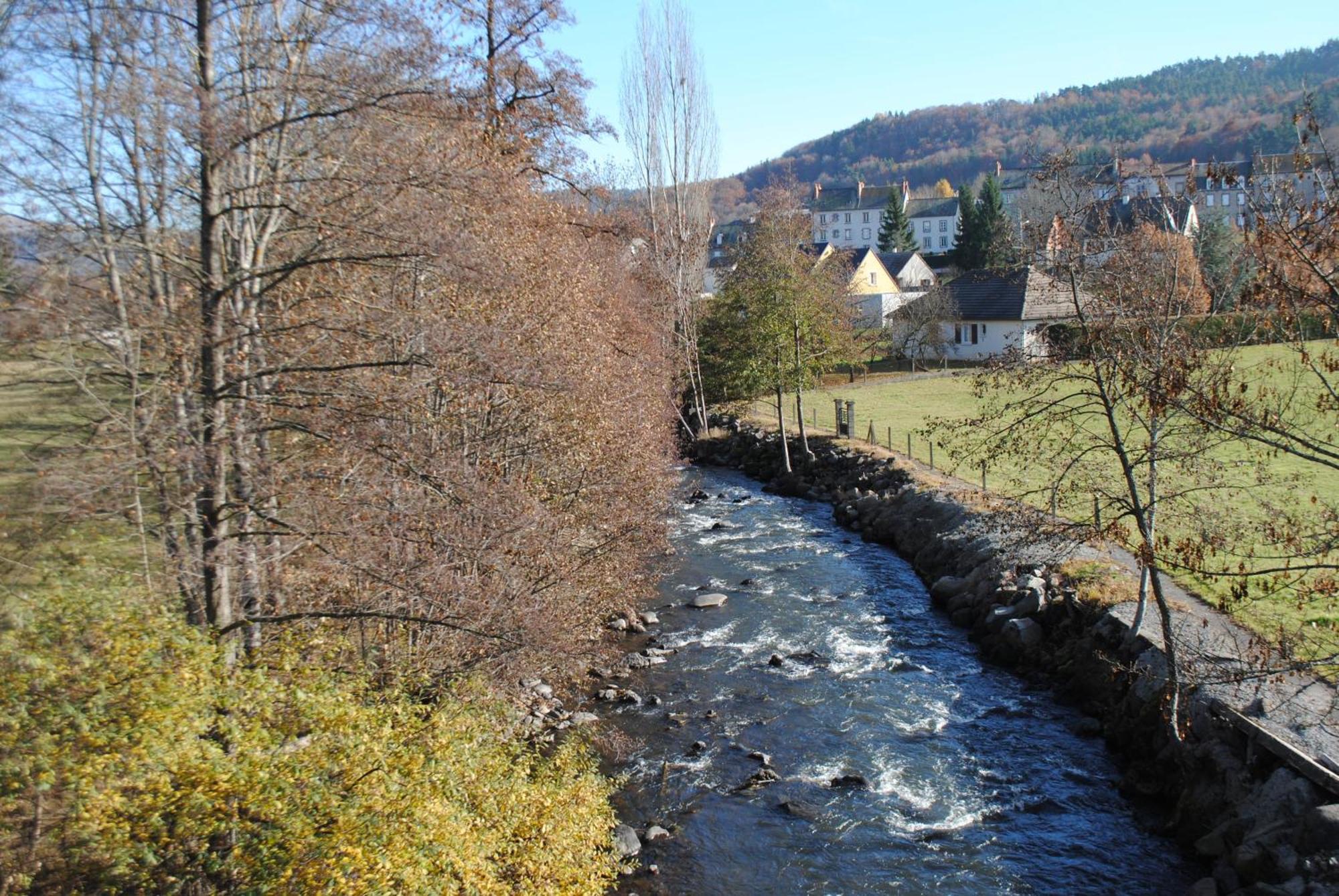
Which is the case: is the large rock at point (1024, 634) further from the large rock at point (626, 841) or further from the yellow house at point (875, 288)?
the yellow house at point (875, 288)

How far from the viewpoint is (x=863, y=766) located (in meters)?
13.1

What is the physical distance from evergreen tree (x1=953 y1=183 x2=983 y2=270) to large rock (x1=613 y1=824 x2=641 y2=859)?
61724 mm

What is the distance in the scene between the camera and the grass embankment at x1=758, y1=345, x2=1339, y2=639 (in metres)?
12.2

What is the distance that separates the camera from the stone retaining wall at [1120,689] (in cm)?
947

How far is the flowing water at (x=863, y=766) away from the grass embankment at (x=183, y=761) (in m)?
3.32

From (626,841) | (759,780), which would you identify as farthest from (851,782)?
(626,841)

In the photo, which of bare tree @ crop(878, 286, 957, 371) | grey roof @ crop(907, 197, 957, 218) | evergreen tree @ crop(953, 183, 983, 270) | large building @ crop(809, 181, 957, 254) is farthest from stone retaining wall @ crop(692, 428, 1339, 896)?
grey roof @ crop(907, 197, 957, 218)

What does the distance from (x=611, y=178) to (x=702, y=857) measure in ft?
88.5

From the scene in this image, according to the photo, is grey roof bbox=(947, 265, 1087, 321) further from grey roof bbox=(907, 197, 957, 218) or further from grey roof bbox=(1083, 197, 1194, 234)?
grey roof bbox=(907, 197, 957, 218)

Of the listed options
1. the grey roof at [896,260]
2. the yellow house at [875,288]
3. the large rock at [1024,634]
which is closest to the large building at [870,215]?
the grey roof at [896,260]

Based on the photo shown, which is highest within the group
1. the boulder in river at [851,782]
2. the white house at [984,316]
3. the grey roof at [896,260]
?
the grey roof at [896,260]

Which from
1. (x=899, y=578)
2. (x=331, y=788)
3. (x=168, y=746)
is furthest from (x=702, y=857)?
(x=899, y=578)

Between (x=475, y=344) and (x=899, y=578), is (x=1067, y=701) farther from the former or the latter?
(x=475, y=344)

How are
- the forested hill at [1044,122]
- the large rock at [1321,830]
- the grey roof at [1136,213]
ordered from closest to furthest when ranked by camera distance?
1. the large rock at [1321,830]
2. the grey roof at [1136,213]
3. the forested hill at [1044,122]
